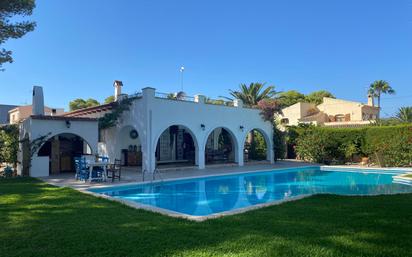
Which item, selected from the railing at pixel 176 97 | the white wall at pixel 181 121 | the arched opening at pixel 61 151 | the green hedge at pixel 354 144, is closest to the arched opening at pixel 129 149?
the white wall at pixel 181 121

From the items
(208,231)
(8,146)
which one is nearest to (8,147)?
(8,146)

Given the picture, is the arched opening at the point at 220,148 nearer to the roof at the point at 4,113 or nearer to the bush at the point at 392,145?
the bush at the point at 392,145

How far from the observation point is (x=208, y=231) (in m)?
6.13

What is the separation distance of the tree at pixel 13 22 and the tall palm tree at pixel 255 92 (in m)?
22.3

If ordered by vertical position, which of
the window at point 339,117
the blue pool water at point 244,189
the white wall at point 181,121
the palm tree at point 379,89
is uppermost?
the palm tree at point 379,89

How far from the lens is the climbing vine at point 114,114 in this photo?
20.0m

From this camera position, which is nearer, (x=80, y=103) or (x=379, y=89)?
(x=379, y=89)

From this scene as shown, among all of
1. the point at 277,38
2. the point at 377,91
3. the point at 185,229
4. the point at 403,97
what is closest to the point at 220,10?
the point at 277,38

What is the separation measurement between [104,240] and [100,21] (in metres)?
20.1

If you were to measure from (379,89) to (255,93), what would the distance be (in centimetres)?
3710

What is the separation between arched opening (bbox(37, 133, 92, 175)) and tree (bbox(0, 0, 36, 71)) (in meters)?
5.28

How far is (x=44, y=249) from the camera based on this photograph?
5.02 m

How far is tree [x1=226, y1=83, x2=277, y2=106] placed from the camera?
33219 mm

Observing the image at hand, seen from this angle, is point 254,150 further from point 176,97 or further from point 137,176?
point 137,176
